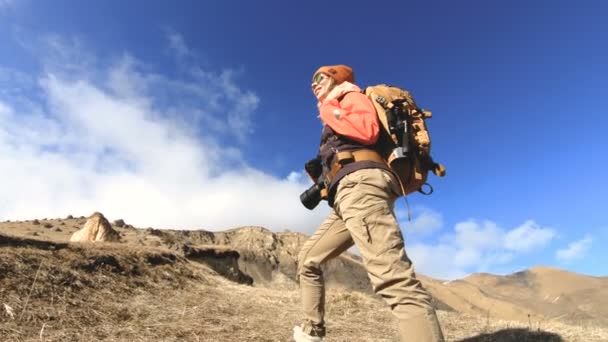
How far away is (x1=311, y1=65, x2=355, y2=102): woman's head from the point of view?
3566 millimetres

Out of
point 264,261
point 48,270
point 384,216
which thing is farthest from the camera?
point 264,261

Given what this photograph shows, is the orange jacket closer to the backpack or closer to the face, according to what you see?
the backpack

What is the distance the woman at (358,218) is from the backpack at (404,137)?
4.1 inches

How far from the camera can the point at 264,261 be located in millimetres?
54562

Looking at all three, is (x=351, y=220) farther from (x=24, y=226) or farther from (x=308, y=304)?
(x=24, y=226)

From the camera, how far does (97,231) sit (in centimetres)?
1595

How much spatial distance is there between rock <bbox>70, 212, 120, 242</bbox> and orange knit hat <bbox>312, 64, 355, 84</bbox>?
14827mm

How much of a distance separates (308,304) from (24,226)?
29.9 metres

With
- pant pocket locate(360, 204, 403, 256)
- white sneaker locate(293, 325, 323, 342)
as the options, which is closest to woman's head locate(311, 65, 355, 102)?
pant pocket locate(360, 204, 403, 256)

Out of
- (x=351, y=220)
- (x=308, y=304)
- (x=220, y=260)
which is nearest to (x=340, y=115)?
(x=351, y=220)

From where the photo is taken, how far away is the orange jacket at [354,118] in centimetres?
292

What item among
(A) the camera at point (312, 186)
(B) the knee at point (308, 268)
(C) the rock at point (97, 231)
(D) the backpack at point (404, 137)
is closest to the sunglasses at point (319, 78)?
(D) the backpack at point (404, 137)

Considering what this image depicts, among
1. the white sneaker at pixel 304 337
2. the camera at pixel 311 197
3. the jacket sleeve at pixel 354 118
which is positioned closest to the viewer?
the jacket sleeve at pixel 354 118

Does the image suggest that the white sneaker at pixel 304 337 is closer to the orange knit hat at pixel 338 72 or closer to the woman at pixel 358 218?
the woman at pixel 358 218
